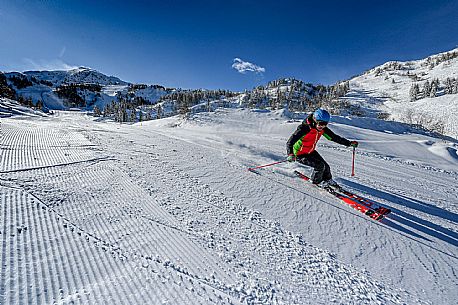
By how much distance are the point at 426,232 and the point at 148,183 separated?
569 centimetres

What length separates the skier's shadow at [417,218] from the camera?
151 inches

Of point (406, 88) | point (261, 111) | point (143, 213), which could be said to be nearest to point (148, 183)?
point (143, 213)

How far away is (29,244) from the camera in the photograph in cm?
250

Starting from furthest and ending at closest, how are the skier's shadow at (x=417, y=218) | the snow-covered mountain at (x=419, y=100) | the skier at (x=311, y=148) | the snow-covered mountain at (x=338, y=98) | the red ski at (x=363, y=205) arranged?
1. the snow-covered mountain at (x=338, y=98)
2. the snow-covered mountain at (x=419, y=100)
3. the skier at (x=311, y=148)
4. the red ski at (x=363, y=205)
5. the skier's shadow at (x=417, y=218)

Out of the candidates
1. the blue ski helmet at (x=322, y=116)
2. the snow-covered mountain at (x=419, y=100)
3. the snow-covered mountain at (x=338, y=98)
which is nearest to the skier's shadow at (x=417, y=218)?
the blue ski helmet at (x=322, y=116)

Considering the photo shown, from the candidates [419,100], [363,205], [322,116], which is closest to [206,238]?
[363,205]

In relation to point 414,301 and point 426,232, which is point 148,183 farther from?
point 426,232

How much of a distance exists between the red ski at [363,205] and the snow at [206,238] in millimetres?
136

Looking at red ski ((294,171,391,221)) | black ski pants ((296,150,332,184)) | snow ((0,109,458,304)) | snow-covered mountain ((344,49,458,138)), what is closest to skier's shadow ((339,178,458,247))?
snow ((0,109,458,304))

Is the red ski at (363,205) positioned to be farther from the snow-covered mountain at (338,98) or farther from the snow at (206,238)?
the snow-covered mountain at (338,98)

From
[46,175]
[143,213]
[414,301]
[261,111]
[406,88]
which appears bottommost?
[414,301]

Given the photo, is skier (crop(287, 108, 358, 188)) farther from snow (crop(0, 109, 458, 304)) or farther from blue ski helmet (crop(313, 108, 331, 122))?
snow (crop(0, 109, 458, 304))

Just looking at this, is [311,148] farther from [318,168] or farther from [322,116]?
[322,116]

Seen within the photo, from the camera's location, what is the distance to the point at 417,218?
14.4 ft
